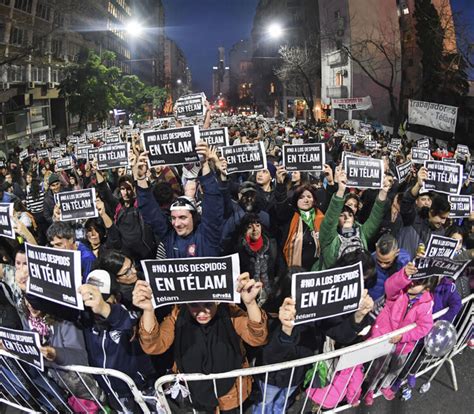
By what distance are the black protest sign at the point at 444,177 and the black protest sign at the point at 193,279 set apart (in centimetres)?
430

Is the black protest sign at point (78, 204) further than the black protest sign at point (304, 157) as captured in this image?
No

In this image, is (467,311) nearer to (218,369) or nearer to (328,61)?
(218,369)

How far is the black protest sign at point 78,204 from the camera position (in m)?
5.89

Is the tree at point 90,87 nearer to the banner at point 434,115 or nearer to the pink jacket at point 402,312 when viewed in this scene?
the banner at point 434,115

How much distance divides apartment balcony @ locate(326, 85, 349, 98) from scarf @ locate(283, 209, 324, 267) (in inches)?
1779

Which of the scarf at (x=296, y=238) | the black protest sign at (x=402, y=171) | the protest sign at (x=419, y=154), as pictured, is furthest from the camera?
the protest sign at (x=419, y=154)

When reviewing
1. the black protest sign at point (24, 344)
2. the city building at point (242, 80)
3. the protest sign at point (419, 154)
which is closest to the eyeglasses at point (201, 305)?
the black protest sign at point (24, 344)

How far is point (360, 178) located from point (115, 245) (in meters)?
3.23

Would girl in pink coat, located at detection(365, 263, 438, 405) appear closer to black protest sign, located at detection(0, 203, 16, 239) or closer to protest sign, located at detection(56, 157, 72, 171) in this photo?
black protest sign, located at detection(0, 203, 16, 239)

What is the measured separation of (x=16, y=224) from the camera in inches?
193

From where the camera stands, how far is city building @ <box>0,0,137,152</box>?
90.8 feet

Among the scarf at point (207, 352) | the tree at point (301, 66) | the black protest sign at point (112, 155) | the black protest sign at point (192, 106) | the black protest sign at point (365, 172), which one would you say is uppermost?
the tree at point (301, 66)

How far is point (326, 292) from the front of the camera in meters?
3.13

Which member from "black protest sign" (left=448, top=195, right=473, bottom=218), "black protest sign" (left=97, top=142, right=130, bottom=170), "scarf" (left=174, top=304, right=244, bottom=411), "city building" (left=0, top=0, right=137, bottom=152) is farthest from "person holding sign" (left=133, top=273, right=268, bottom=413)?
"city building" (left=0, top=0, right=137, bottom=152)
